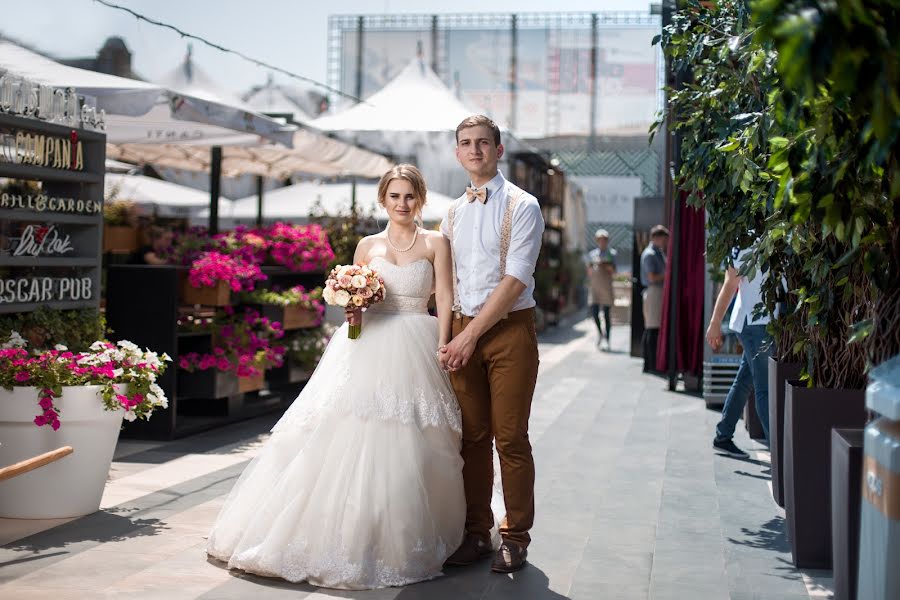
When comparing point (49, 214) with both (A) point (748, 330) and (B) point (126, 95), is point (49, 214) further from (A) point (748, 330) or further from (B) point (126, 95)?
(A) point (748, 330)

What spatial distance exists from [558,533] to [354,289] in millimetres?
1548

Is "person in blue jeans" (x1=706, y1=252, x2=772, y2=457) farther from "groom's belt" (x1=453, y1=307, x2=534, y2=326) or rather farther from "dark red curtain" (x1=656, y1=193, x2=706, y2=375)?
"dark red curtain" (x1=656, y1=193, x2=706, y2=375)

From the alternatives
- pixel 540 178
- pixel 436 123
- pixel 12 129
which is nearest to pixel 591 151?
pixel 540 178

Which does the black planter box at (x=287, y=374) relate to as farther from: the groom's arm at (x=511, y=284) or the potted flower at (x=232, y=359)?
the groom's arm at (x=511, y=284)

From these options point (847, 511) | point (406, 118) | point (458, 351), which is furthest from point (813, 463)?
point (406, 118)

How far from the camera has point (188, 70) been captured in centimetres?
1103

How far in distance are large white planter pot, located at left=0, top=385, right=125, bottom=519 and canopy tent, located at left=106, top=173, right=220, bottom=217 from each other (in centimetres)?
1288

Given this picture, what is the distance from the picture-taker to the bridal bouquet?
179 inches

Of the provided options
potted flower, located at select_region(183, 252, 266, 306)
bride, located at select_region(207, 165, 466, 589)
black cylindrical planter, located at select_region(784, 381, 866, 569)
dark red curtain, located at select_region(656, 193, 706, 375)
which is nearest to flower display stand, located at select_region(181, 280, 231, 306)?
potted flower, located at select_region(183, 252, 266, 306)

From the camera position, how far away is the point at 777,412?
5.71m

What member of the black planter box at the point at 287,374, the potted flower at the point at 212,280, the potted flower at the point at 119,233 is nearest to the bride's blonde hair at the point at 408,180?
the potted flower at the point at 212,280

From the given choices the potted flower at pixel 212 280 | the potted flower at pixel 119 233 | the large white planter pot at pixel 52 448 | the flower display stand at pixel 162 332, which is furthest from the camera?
the potted flower at pixel 119 233

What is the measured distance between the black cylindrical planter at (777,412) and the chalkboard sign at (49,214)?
12.8 ft

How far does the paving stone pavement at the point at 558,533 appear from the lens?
13.8ft
